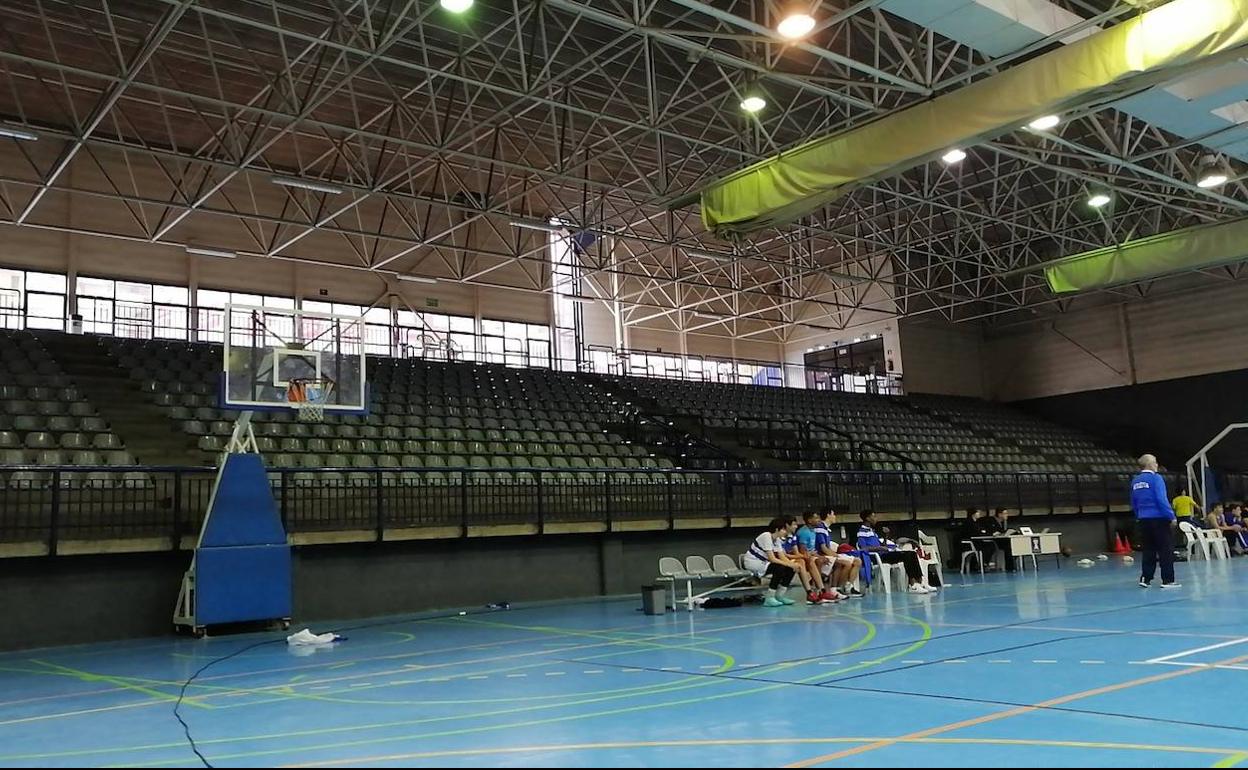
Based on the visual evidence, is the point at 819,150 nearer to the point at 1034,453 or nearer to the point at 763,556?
the point at 763,556

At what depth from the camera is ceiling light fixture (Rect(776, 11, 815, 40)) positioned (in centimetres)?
1364

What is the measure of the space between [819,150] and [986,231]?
20.6 meters

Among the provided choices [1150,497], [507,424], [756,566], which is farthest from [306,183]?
[1150,497]

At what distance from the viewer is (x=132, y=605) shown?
12.9 meters

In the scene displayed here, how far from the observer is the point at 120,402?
58.5 ft

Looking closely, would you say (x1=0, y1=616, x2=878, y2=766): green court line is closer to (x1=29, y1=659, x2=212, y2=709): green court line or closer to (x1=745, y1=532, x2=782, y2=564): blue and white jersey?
(x1=29, y1=659, x2=212, y2=709): green court line

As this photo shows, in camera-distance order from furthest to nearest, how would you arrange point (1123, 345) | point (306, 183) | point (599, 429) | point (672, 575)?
point (1123, 345)
point (599, 429)
point (306, 183)
point (672, 575)

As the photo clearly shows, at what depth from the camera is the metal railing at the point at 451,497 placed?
500 inches

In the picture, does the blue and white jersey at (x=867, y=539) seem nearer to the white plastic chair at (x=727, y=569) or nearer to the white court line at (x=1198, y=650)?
the white plastic chair at (x=727, y=569)

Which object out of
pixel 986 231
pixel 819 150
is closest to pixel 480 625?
pixel 819 150

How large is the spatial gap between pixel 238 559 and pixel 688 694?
7883 millimetres

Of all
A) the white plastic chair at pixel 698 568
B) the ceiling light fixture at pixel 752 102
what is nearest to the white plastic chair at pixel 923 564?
the white plastic chair at pixel 698 568

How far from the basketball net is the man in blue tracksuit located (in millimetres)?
11524

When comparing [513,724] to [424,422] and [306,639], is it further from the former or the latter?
[424,422]
